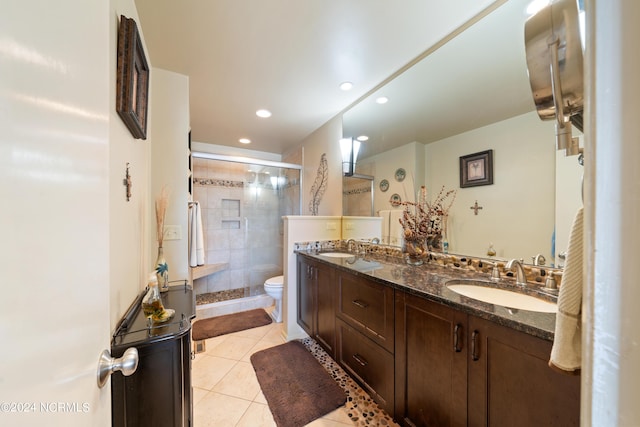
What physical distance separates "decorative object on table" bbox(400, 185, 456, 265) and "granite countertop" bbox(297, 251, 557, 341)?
0.11 m

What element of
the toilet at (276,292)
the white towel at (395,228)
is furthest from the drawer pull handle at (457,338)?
the toilet at (276,292)

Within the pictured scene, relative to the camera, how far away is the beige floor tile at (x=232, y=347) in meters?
1.98

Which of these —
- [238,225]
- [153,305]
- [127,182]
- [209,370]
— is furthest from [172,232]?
[238,225]

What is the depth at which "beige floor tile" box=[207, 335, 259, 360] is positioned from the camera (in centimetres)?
198

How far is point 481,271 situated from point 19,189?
1.78 metres

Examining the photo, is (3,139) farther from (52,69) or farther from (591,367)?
(591,367)

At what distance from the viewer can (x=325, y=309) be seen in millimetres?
1875

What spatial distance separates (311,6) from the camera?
1.28 meters

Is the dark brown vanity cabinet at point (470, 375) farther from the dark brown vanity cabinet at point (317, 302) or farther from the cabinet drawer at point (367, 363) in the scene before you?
the dark brown vanity cabinet at point (317, 302)

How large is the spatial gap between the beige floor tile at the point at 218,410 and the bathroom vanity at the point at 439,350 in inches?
28.1

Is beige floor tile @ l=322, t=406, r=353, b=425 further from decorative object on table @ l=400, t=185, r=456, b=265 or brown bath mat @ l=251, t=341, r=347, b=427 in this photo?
decorative object on table @ l=400, t=185, r=456, b=265

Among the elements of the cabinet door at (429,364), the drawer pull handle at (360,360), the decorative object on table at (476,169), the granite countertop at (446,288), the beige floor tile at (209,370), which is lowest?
the beige floor tile at (209,370)

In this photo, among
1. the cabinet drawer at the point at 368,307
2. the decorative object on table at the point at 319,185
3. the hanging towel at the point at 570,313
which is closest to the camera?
the hanging towel at the point at 570,313

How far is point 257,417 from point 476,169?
2.01 meters
